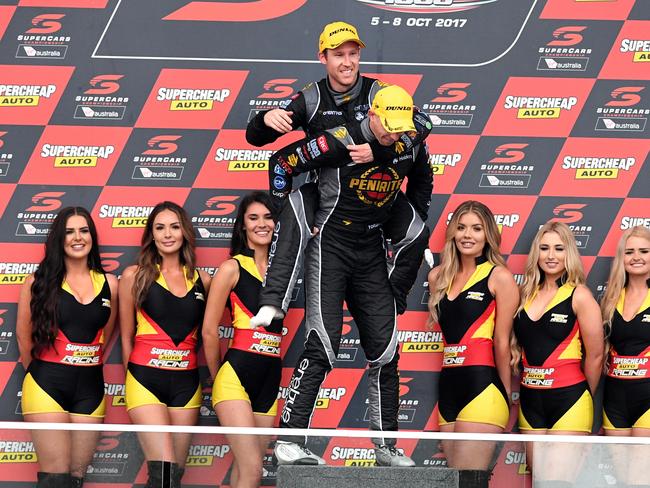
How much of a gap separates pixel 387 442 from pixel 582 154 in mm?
2735

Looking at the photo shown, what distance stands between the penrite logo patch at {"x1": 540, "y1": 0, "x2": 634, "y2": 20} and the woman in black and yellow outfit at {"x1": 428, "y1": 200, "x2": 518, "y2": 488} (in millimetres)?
1252

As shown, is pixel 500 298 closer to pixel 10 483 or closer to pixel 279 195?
pixel 279 195

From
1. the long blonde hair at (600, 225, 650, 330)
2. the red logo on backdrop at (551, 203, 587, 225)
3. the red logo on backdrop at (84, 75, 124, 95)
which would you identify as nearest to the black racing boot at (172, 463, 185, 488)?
the long blonde hair at (600, 225, 650, 330)

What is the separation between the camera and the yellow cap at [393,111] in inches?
174

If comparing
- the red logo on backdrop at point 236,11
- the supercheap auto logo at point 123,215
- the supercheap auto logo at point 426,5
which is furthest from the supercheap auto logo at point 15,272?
the supercheap auto logo at point 426,5

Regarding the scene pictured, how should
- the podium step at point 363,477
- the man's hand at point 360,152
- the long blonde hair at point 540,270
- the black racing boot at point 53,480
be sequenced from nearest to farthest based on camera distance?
the podium step at point 363,477
the black racing boot at point 53,480
the man's hand at point 360,152
the long blonde hair at point 540,270

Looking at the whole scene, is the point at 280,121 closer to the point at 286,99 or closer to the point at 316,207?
the point at 316,207

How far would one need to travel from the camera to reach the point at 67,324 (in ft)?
19.1

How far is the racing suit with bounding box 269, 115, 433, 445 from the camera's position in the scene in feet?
14.7

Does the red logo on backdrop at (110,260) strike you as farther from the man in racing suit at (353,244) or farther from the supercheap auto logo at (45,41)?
the man in racing suit at (353,244)

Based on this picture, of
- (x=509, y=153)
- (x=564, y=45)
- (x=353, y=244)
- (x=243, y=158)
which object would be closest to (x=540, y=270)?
(x=509, y=153)

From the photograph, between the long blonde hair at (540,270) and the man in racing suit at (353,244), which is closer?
the man in racing suit at (353,244)

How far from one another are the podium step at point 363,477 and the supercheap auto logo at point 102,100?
2896 mm

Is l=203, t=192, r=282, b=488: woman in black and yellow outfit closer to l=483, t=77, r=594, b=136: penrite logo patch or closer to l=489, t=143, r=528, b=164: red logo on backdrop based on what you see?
l=489, t=143, r=528, b=164: red logo on backdrop
